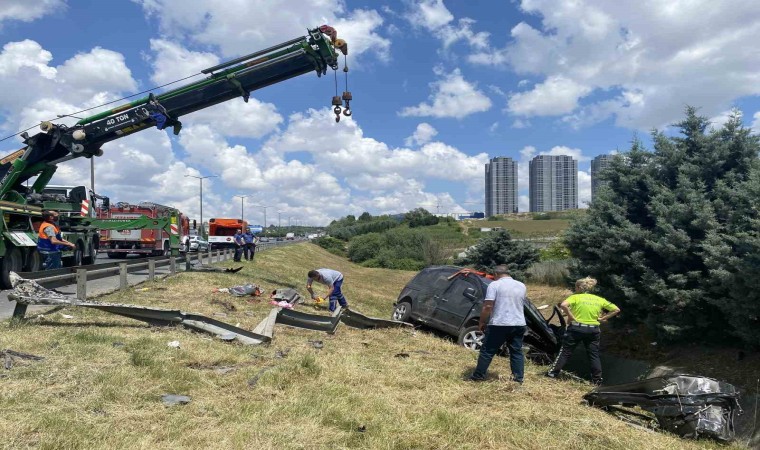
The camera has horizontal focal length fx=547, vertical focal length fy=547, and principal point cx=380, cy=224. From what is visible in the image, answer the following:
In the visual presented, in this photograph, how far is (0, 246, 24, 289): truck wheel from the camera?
485 inches

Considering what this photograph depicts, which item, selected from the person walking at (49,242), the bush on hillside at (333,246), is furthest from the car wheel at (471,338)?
the bush on hillside at (333,246)

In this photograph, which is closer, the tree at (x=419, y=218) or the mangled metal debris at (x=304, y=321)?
the mangled metal debris at (x=304, y=321)

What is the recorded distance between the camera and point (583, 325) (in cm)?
776

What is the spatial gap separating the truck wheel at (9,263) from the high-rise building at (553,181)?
90.2 metres

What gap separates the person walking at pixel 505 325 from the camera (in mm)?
6668

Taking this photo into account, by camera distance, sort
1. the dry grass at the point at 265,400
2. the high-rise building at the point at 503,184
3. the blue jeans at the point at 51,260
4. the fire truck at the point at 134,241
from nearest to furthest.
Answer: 1. the dry grass at the point at 265,400
2. the blue jeans at the point at 51,260
3. the fire truck at the point at 134,241
4. the high-rise building at the point at 503,184

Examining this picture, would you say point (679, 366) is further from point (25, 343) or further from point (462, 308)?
point (25, 343)

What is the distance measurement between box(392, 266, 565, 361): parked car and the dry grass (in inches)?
64.1

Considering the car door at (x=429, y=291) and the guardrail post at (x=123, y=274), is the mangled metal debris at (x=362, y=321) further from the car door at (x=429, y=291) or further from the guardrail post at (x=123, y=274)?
the guardrail post at (x=123, y=274)

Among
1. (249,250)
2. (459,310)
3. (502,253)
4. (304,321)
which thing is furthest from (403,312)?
(249,250)

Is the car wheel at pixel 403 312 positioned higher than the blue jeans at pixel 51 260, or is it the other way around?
the blue jeans at pixel 51 260

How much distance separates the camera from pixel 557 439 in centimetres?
451

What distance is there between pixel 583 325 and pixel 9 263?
1232 centimetres

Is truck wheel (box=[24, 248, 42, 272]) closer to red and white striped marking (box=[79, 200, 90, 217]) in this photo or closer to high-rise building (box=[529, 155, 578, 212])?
red and white striped marking (box=[79, 200, 90, 217])
